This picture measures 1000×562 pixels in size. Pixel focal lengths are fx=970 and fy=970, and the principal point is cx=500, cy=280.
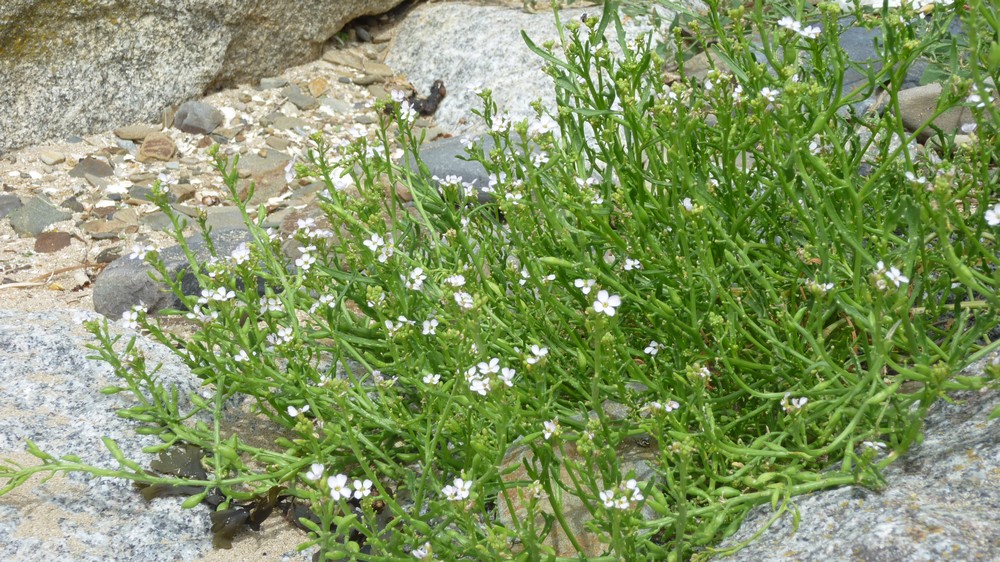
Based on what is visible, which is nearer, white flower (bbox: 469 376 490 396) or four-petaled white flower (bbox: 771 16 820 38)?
white flower (bbox: 469 376 490 396)

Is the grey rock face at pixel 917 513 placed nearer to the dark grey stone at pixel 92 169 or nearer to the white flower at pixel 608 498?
the white flower at pixel 608 498

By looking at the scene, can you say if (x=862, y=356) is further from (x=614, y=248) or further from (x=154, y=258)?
(x=154, y=258)

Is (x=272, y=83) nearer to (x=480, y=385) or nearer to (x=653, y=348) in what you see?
(x=653, y=348)

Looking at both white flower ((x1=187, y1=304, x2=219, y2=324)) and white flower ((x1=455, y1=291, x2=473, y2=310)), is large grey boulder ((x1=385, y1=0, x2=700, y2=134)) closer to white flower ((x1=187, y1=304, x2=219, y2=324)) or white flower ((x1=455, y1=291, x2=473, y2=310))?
white flower ((x1=187, y1=304, x2=219, y2=324))

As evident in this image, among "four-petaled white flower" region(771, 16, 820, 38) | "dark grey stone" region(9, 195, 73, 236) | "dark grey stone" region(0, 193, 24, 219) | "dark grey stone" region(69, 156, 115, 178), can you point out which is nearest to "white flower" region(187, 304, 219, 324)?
"four-petaled white flower" region(771, 16, 820, 38)

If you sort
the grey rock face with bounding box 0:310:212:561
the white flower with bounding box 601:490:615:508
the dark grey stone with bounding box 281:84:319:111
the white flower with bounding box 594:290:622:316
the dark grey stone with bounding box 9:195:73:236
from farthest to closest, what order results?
the dark grey stone with bounding box 281:84:319:111 → the dark grey stone with bounding box 9:195:73:236 → the grey rock face with bounding box 0:310:212:561 → the white flower with bounding box 594:290:622:316 → the white flower with bounding box 601:490:615:508

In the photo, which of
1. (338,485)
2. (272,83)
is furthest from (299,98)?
(338,485)
